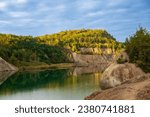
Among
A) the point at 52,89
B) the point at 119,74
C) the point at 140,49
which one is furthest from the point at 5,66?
the point at 119,74

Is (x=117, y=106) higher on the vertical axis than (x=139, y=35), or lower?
lower

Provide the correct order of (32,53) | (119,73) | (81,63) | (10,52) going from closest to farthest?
1. (119,73)
2. (10,52)
3. (32,53)
4. (81,63)

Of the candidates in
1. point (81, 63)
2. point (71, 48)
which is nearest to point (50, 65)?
point (81, 63)

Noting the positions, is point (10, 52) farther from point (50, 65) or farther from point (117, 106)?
point (117, 106)

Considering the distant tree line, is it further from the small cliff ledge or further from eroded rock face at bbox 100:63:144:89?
the small cliff ledge

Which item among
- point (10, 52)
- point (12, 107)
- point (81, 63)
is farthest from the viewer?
point (81, 63)

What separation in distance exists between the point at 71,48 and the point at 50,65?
5340 cm

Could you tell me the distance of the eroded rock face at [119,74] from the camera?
1389 inches

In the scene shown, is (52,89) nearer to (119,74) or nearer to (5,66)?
(119,74)

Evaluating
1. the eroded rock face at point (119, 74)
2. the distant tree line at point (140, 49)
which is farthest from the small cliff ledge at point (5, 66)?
the eroded rock face at point (119, 74)

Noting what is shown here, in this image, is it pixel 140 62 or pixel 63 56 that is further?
pixel 63 56

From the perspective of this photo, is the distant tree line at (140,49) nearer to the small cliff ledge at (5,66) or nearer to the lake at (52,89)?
the lake at (52,89)

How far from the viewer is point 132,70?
36031 millimetres

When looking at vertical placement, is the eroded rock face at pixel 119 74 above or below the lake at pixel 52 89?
above
